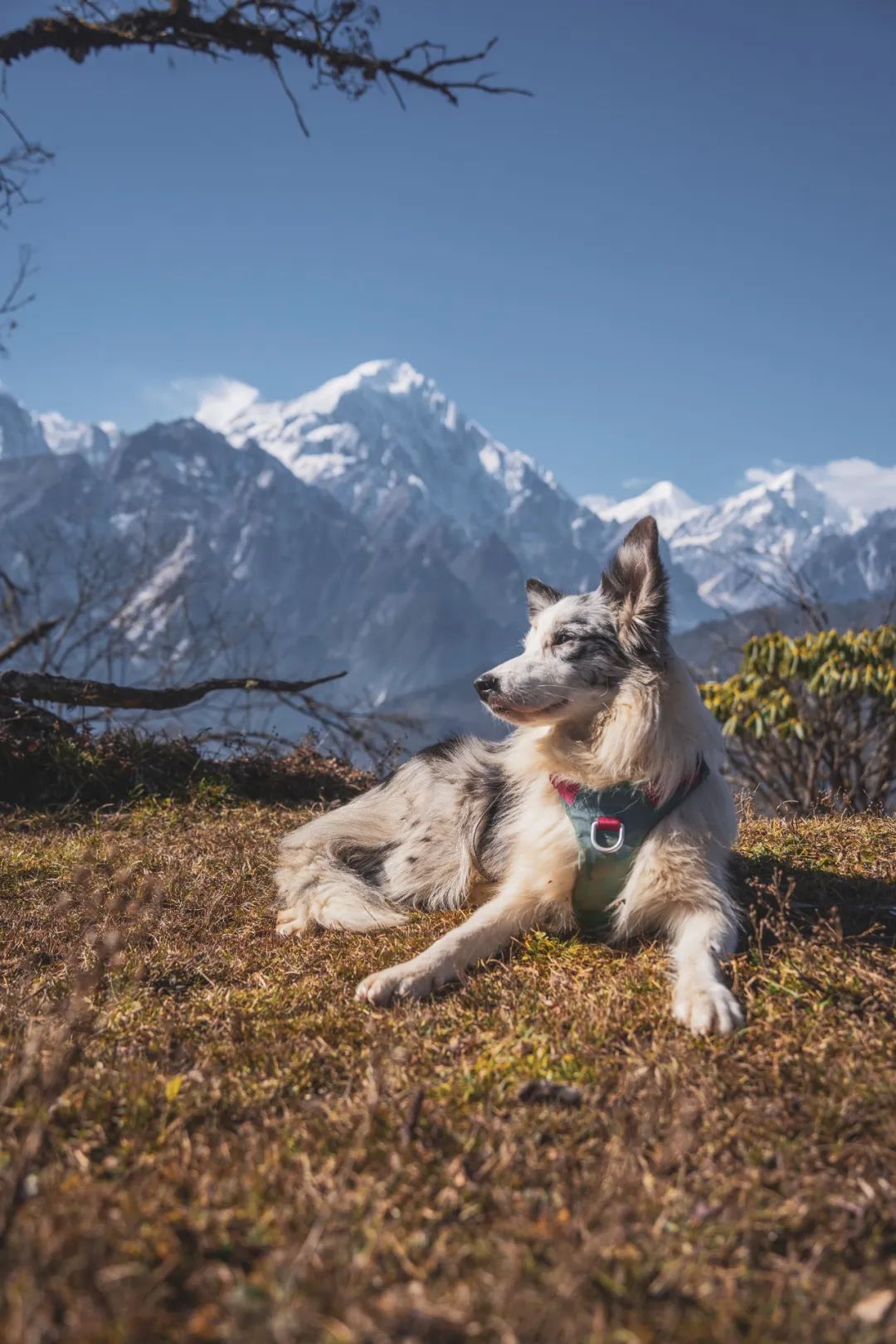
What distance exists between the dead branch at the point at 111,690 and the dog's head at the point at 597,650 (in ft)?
12.3

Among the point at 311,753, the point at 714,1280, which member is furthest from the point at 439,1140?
the point at 311,753

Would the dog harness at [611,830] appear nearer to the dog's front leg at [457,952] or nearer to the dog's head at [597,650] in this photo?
the dog's front leg at [457,952]

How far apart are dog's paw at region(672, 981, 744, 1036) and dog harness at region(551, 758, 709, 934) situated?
68 centimetres

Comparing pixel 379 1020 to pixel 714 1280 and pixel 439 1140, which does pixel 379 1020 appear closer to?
pixel 439 1140

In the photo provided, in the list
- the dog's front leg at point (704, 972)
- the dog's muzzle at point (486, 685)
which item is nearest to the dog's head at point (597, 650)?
the dog's muzzle at point (486, 685)

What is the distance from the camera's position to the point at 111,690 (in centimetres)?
751

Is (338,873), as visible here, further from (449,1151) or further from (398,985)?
(449,1151)

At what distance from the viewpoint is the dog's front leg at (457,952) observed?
298 cm

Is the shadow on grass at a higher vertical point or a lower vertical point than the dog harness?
lower

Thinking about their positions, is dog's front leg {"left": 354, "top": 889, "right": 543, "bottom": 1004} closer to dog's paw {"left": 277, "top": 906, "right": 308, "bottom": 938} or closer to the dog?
the dog

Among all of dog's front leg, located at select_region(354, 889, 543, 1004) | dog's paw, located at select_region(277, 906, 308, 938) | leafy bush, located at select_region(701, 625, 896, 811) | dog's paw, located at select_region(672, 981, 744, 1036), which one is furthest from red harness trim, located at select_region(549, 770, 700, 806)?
leafy bush, located at select_region(701, 625, 896, 811)

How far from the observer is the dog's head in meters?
3.52

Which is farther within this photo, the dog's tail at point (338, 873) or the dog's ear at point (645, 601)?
the dog's tail at point (338, 873)

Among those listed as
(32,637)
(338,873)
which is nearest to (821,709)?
(338,873)
